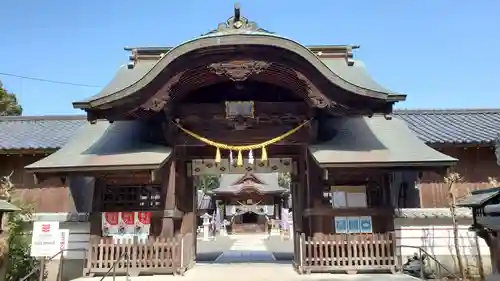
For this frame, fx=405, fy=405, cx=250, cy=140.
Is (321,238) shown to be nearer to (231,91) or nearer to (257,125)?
(257,125)

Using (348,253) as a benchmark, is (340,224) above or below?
above

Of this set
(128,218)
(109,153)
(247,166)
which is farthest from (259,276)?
(109,153)

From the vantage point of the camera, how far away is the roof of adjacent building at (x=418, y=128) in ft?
42.0

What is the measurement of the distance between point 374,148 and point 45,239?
779cm

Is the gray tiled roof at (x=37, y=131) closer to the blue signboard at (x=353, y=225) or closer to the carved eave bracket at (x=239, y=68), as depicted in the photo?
the carved eave bracket at (x=239, y=68)

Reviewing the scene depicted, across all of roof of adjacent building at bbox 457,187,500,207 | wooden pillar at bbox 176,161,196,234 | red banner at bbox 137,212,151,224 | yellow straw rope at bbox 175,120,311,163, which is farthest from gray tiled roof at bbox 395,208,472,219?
red banner at bbox 137,212,151,224

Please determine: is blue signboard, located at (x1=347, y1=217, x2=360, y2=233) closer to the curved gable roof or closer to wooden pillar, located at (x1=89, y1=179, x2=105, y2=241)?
the curved gable roof

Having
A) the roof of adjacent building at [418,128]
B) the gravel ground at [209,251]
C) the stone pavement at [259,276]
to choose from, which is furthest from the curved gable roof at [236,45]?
the gravel ground at [209,251]

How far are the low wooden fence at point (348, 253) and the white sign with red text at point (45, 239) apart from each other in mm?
5559

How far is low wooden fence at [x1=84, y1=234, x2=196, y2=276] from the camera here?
9.55 metres

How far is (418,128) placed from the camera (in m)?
14.3

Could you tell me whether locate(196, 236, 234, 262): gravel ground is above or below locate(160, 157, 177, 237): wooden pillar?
below

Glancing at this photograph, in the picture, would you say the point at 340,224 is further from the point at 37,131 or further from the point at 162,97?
the point at 37,131

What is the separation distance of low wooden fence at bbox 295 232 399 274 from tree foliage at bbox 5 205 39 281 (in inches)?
289
